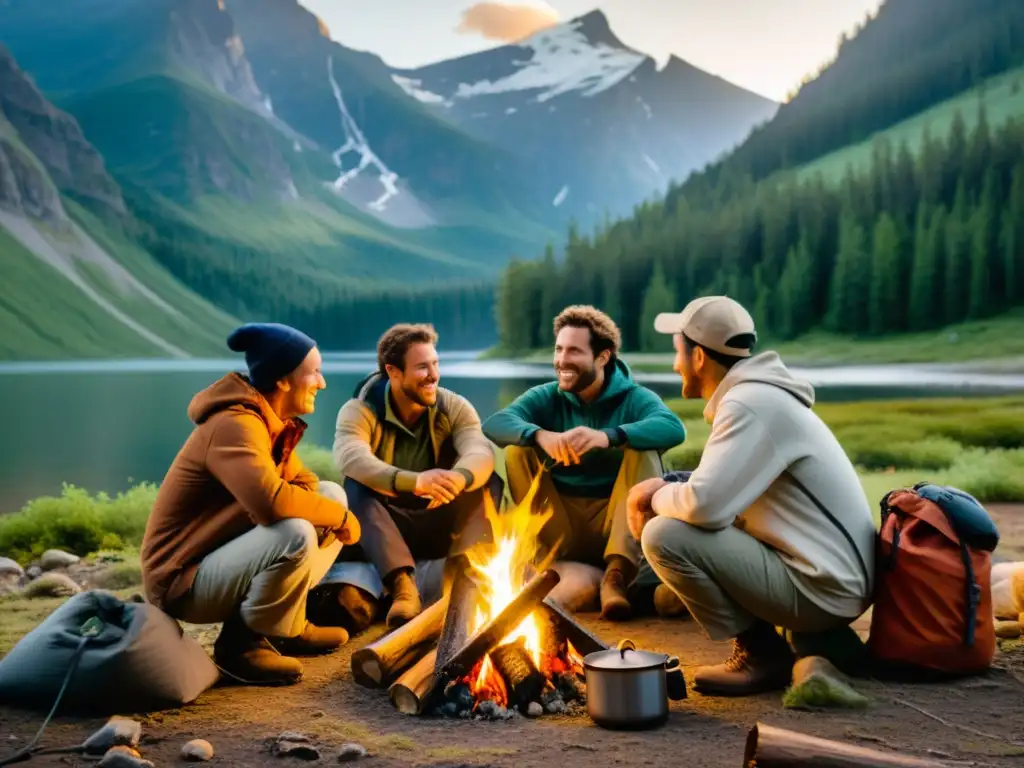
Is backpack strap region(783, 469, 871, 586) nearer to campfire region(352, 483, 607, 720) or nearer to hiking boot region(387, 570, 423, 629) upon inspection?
campfire region(352, 483, 607, 720)

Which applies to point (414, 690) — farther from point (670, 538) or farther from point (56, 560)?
point (56, 560)

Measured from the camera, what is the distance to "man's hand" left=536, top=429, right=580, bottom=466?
457 cm

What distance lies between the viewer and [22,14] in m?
17.0

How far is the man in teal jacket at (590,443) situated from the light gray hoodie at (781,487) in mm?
1190

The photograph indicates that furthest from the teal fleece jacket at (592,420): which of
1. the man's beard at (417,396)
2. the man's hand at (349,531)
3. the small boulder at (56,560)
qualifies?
the small boulder at (56,560)

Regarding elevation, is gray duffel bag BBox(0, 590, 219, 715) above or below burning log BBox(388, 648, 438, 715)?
above

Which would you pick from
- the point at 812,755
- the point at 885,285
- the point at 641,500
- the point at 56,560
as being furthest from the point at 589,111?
the point at 812,755

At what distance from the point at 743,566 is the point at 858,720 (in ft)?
1.95

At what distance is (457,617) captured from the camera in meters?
3.68

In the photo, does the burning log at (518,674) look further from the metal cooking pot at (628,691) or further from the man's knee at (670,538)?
the man's knee at (670,538)

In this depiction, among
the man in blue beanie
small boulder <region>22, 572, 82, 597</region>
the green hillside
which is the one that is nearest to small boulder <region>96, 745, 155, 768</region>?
the man in blue beanie

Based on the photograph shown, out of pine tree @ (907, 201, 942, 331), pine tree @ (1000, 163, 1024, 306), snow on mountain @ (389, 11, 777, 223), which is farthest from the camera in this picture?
snow on mountain @ (389, 11, 777, 223)

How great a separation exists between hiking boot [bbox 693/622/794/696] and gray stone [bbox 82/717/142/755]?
191 cm

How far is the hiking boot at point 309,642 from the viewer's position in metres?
4.21
